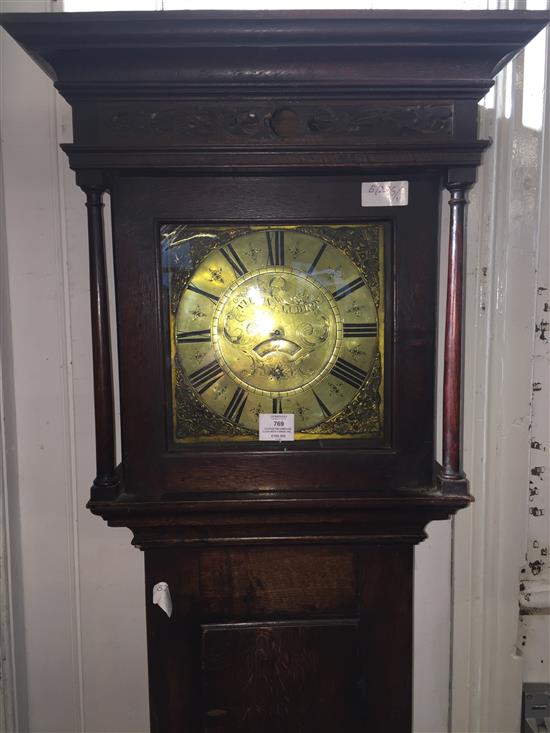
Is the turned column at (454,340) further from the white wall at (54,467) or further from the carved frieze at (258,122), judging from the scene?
the white wall at (54,467)

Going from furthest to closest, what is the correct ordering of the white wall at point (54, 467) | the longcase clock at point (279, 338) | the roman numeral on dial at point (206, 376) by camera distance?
the white wall at point (54, 467) → the roman numeral on dial at point (206, 376) → the longcase clock at point (279, 338)

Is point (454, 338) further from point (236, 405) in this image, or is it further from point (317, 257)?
point (236, 405)

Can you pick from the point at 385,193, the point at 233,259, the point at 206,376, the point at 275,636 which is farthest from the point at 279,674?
the point at 385,193

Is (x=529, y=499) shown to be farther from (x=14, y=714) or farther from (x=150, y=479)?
(x=14, y=714)

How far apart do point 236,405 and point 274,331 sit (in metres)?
0.16

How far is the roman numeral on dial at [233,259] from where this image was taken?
1042 millimetres

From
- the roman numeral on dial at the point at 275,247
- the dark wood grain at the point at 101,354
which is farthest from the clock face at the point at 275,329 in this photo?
the dark wood grain at the point at 101,354

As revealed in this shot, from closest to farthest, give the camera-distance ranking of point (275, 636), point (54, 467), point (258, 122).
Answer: point (258, 122)
point (275, 636)
point (54, 467)

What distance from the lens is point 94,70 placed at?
94 cm

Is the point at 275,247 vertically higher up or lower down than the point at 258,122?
lower down

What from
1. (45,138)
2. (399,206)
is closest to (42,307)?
(45,138)

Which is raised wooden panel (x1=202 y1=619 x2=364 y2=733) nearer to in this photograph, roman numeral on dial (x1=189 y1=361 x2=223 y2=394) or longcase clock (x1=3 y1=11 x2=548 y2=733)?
longcase clock (x1=3 y1=11 x2=548 y2=733)

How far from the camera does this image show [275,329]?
41.6 inches

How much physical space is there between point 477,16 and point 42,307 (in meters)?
1.05
